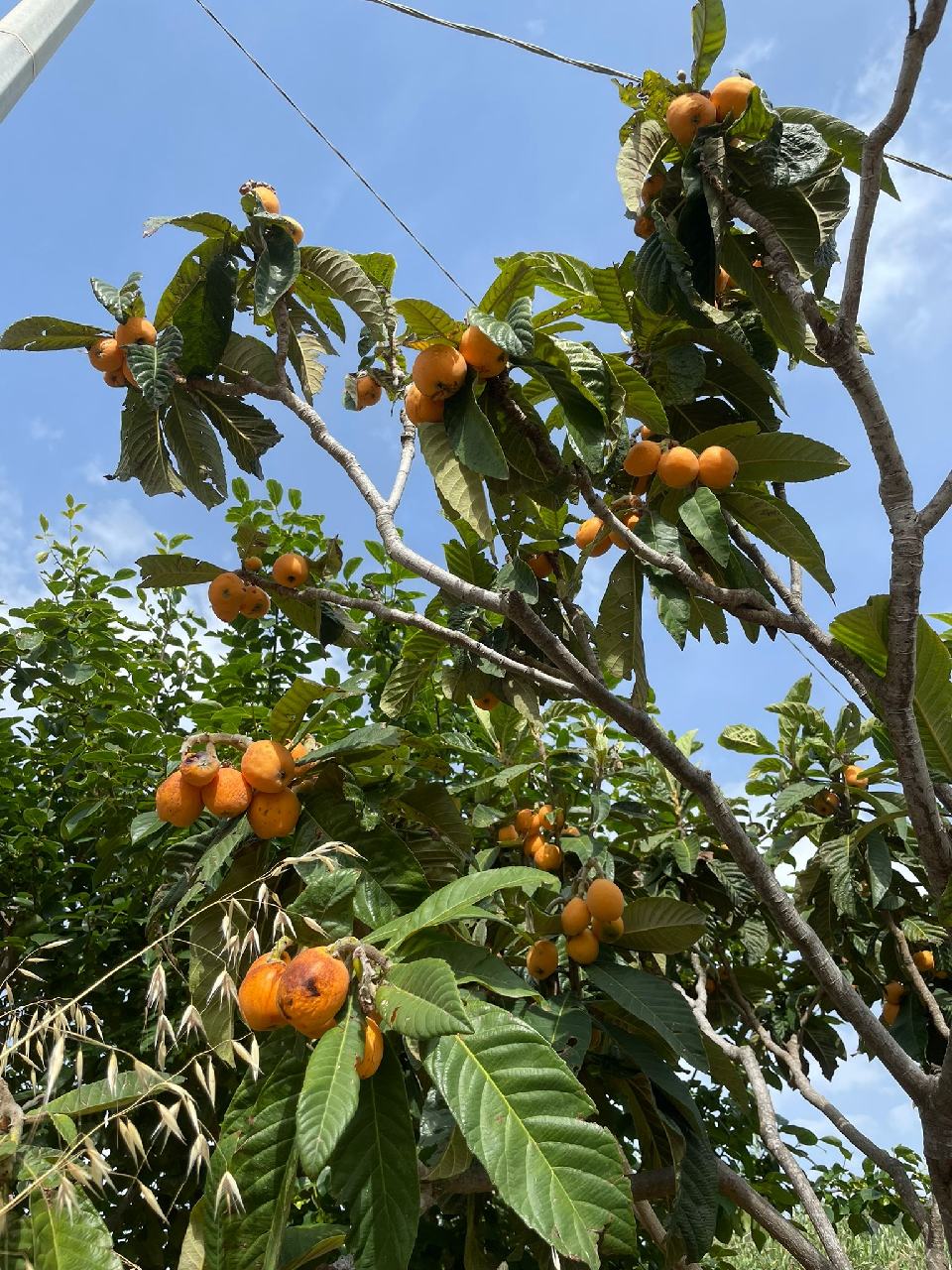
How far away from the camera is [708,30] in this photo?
7.35 feet

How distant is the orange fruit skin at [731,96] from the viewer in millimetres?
2205

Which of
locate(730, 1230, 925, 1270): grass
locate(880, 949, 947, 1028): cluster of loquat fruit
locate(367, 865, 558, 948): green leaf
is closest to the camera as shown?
locate(367, 865, 558, 948): green leaf

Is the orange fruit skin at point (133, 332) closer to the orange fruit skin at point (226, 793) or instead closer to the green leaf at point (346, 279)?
the green leaf at point (346, 279)

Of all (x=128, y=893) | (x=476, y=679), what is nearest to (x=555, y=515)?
(x=476, y=679)

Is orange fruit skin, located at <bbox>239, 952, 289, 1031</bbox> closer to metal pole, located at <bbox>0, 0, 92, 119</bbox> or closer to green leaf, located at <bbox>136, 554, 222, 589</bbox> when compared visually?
green leaf, located at <bbox>136, 554, 222, 589</bbox>

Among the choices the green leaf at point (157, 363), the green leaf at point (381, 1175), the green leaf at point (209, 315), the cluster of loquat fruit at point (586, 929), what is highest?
the green leaf at point (209, 315)

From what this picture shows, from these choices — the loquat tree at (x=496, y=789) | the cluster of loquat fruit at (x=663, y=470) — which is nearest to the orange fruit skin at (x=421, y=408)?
the loquat tree at (x=496, y=789)

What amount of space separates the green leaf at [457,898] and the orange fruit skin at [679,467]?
3.06 ft

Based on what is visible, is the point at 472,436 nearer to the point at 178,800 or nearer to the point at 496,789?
the point at 178,800

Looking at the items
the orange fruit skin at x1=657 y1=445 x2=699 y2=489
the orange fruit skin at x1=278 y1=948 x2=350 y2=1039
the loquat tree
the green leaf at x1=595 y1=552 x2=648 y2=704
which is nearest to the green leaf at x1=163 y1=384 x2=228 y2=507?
the loquat tree

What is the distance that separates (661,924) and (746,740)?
1358 mm

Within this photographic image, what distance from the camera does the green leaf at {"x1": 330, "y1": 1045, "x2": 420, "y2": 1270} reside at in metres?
1.55

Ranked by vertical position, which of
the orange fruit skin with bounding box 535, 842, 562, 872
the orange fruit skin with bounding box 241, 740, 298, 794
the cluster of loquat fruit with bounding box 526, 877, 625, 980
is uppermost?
the orange fruit skin with bounding box 535, 842, 562, 872

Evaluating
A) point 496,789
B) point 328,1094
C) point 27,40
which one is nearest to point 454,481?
point 328,1094
